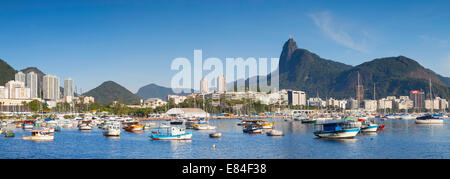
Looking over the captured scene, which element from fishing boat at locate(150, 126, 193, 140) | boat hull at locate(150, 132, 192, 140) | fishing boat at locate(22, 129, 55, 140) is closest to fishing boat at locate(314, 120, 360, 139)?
boat hull at locate(150, 132, 192, 140)

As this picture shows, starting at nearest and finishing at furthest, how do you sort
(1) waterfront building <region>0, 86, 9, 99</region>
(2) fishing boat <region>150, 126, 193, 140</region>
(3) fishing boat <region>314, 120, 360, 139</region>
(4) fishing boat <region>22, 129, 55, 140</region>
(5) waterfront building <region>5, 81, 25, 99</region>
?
(3) fishing boat <region>314, 120, 360, 139</region> < (2) fishing boat <region>150, 126, 193, 140</region> < (4) fishing boat <region>22, 129, 55, 140</region> < (1) waterfront building <region>0, 86, 9, 99</region> < (5) waterfront building <region>5, 81, 25, 99</region>

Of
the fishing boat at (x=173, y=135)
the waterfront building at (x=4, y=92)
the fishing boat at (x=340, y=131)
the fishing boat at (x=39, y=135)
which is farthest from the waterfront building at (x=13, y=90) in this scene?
the fishing boat at (x=340, y=131)

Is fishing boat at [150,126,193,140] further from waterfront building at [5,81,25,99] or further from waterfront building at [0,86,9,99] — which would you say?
waterfront building at [5,81,25,99]

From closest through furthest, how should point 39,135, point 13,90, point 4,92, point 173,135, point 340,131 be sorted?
point 340,131, point 173,135, point 39,135, point 4,92, point 13,90

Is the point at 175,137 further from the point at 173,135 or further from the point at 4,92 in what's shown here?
the point at 4,92

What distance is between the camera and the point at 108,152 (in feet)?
116

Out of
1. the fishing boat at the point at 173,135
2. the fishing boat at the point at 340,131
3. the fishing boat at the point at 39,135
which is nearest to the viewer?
the fishing boat at the point at 340,131

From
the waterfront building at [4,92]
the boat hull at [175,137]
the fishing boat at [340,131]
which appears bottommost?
the boat hull at [175,137]

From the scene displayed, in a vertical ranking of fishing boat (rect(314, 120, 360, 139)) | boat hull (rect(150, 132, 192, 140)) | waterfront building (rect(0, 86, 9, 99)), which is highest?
waterfront building (rect(0, 86, 9, 99))

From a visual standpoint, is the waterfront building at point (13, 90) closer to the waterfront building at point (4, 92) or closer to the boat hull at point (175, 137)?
the waterfront building at point (4, 92)

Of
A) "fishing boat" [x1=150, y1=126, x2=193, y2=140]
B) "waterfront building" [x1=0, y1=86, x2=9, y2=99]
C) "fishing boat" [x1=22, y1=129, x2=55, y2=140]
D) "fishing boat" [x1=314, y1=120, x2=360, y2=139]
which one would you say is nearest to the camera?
"fishing boat" [x1=314, y1=120, x2=360, y2=139]

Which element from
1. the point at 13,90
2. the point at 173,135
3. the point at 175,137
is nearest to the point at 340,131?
the point at 175,137
